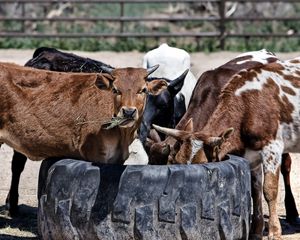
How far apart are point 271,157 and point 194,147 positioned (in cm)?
102

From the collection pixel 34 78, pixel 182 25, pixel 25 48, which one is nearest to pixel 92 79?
pixel 34 78

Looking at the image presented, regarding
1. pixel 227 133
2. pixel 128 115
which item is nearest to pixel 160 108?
pixel 227 133

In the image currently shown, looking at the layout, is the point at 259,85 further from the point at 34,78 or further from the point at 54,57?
the point at 54,57

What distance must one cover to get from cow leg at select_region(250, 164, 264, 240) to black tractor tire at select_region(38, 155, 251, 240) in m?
0.99

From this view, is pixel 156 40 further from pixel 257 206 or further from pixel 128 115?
pixel 128 115

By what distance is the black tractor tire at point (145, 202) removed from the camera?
5809 mm

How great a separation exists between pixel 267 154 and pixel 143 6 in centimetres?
2756

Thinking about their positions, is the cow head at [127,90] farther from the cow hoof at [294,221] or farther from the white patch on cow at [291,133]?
the cow hoof at [294,221]

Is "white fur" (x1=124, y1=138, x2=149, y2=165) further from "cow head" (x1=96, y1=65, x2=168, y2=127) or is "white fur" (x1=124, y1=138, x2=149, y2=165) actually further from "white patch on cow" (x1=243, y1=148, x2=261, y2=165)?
"cow head" (x1=96, y1=65, x2=168, y2=127)

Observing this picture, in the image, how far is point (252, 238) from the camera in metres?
7.07

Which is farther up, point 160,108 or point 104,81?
point 104,81

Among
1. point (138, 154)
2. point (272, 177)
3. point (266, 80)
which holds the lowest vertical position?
point (138, 154)

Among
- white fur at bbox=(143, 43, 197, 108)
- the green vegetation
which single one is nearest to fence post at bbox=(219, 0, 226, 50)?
the green vegetation

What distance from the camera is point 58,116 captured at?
23.1ft
